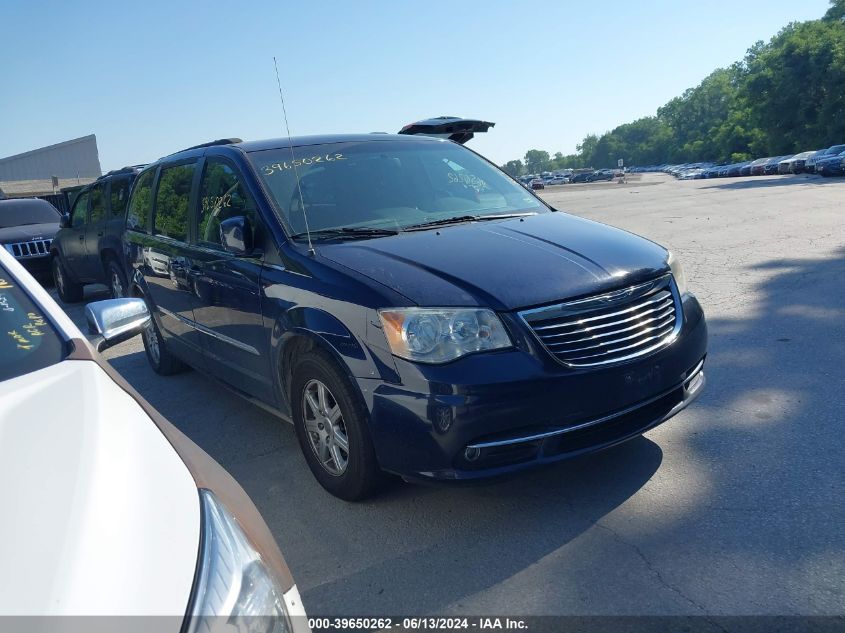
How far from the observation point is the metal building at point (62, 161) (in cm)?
4247

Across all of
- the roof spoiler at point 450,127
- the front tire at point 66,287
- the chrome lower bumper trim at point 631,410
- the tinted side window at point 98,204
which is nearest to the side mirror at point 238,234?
the chrome lower bumper trim at point 631,410

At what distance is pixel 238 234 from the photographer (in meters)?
3.95

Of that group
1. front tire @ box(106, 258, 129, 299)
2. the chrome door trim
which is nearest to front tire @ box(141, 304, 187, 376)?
the chrome door trim

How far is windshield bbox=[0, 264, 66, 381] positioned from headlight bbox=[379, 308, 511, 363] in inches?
53.0

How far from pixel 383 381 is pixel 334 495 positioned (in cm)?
82

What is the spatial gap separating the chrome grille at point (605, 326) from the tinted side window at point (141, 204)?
383 cm

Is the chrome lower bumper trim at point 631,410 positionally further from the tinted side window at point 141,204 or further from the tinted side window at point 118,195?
the tinted side window at point 118,195

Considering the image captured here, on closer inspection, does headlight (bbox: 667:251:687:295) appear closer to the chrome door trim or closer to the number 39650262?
the number 39650262

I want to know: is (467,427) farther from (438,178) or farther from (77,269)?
(77,269)

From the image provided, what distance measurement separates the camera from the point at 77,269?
10.5 m

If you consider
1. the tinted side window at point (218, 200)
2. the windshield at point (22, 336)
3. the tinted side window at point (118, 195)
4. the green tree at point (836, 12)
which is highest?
the green tree at point (836, 12)

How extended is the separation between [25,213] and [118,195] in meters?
5.31

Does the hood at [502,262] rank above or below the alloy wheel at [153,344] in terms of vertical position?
above

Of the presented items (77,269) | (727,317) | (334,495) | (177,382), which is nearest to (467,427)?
(334,495)
